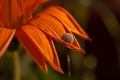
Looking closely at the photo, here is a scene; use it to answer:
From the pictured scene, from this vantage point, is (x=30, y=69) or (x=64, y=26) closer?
(x=64, y=26)

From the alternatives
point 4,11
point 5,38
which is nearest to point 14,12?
point 4,11

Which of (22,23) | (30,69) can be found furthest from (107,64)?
(22,23)

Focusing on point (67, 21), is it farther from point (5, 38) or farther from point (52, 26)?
point (5, 38)

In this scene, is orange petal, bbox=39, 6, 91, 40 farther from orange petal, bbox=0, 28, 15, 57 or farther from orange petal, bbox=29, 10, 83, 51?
orange petal, bbox=0, 28, 15, 57

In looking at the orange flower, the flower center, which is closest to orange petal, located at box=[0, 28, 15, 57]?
the orange flower

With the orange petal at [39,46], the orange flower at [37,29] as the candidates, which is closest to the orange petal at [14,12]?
the orange flower at [37,29]

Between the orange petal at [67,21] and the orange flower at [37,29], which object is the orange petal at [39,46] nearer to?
the orange flower at [37,29]

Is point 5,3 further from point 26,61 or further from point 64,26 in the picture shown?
point 26,61
